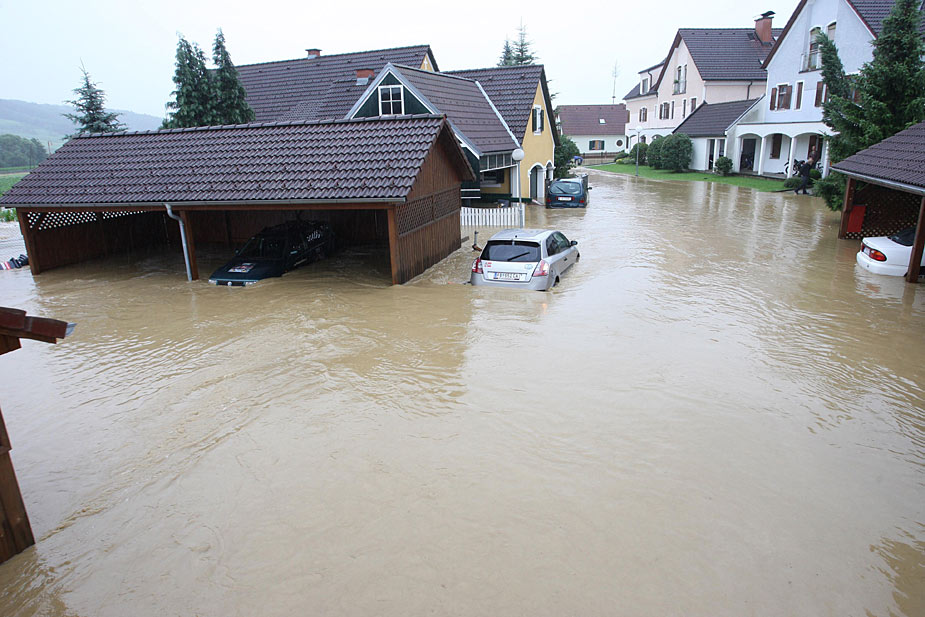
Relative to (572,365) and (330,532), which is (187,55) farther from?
(330,532)

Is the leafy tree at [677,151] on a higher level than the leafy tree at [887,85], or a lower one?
lower

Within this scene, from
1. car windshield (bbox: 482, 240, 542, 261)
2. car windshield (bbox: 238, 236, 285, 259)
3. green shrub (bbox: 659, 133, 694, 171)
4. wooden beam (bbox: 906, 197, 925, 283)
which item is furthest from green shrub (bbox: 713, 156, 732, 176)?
car windshield (bbox: 238, 236, 285, 259)

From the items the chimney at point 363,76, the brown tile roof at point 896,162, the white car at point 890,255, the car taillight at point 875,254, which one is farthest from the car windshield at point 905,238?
the chimney at point 363,76

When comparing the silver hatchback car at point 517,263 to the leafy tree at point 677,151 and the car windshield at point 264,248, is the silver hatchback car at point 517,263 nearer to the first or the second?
the car windshield at point 264,248

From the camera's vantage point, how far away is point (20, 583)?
496cm

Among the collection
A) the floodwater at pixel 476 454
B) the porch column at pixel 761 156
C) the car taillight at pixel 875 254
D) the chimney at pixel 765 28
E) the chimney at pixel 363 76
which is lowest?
the floodwater at pixel 476 454

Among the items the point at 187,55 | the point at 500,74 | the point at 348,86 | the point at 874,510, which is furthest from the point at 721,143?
the point at 874,510

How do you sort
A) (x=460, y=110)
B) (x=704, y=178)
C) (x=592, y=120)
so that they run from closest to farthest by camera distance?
1. (x=460, y=110)
2. (x=704, y=178)
3. (x=592, y=120)

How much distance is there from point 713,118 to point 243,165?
37638mm

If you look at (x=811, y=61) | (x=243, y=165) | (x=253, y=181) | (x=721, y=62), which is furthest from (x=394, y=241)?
(x=721, y=62)

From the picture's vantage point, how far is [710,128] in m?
42.3

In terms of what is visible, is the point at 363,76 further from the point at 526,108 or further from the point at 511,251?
the point at 511,251

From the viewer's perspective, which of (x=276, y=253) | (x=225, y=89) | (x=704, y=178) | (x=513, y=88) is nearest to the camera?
(x=276, y=253)

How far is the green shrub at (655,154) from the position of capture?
47.6m
